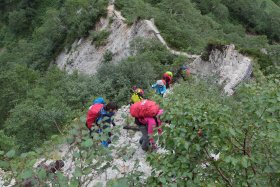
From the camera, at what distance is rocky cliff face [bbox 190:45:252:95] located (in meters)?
19.7

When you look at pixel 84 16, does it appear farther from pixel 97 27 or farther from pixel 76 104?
pixel 76 104

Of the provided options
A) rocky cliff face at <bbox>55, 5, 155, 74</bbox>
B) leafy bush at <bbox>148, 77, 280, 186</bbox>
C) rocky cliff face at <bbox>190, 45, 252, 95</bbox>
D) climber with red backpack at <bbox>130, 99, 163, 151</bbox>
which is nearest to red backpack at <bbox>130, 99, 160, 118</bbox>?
climber with red backpack at <bbox>130, 99, 163, 151</bbox>

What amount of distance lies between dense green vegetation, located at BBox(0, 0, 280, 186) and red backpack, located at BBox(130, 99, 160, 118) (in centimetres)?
61

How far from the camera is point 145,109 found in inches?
326

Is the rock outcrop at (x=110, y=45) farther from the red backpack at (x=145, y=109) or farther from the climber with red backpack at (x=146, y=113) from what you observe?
the red backpack at (x=145, y=109)

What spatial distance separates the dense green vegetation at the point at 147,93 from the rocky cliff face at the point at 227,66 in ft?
2.06

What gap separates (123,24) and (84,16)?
4.98 meters

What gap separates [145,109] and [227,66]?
1372 cm

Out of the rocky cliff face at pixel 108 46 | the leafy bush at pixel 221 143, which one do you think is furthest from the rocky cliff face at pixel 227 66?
the leafy bush at pixel 221 143

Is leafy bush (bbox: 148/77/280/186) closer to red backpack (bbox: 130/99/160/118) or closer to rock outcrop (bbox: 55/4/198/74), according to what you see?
red backpack (bbox: 130/99/160/118)

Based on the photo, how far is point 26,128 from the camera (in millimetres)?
16578

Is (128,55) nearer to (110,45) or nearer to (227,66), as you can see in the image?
(110,45)

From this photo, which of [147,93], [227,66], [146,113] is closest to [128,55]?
[227,66]

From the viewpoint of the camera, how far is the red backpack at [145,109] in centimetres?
827
